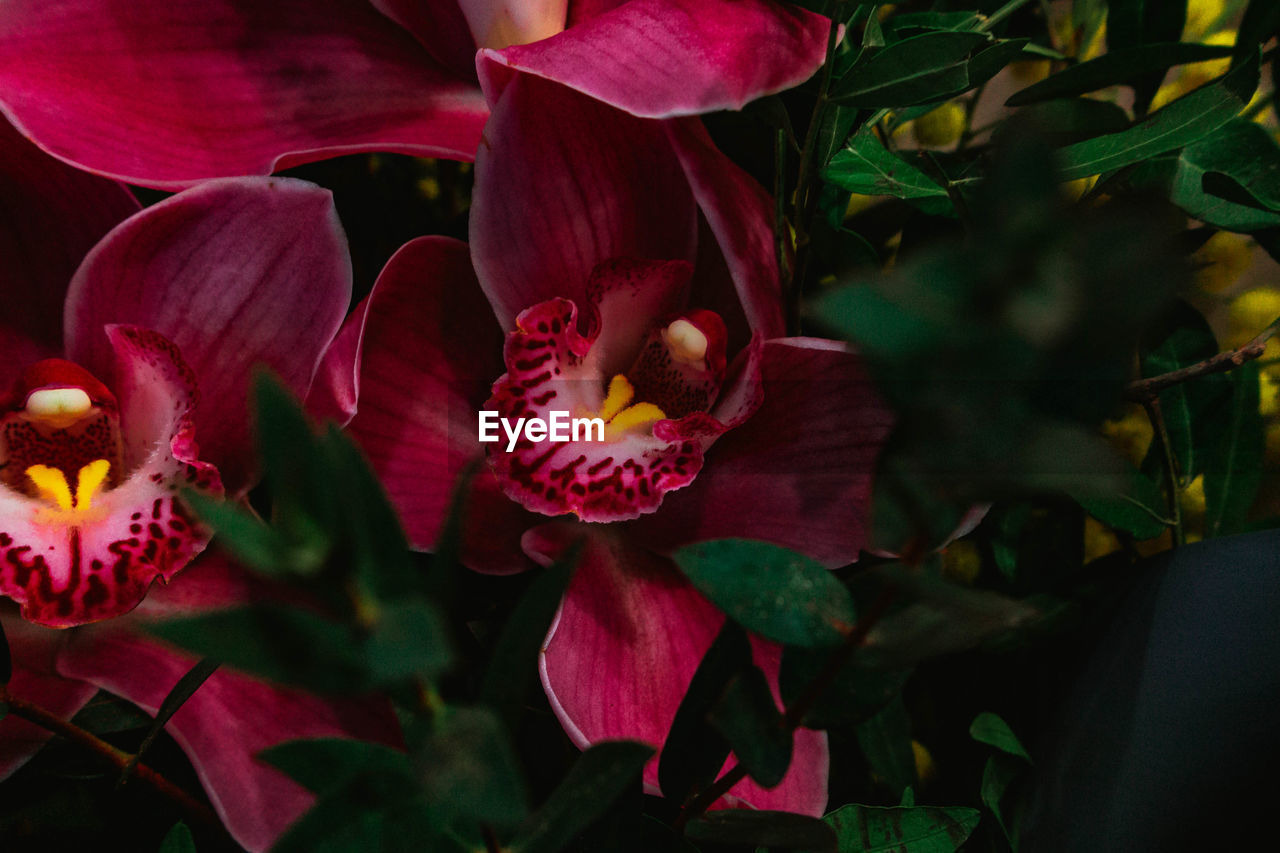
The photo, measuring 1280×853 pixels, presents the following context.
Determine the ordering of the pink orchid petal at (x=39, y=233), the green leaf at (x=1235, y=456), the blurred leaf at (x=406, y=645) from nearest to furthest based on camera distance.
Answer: the blurred leaf at (x=406, y=645) → the pink orchid petal at (x=39, y=233) → the green leaf at (x=1235, y=456)

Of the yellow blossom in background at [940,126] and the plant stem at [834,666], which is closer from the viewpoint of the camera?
the plant stem at [834,666]

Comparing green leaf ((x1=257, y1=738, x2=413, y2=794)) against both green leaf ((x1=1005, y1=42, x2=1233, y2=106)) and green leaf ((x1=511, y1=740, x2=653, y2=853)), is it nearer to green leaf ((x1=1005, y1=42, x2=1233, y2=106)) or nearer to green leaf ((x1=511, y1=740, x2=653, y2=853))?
green leaf ((x1=511, y1=740, x2=653, y2=853))

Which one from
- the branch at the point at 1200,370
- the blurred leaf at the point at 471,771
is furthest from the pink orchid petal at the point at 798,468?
the blurred leaf at the point at 471,771

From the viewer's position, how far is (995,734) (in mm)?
410

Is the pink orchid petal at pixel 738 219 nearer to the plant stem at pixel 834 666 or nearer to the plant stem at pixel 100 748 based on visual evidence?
the plant stem at pixel 834 666

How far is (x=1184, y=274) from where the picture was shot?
0.48 ft

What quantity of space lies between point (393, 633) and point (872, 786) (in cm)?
39

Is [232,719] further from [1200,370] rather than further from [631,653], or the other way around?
[1200,370]

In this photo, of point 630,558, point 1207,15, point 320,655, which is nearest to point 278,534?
point 320,655

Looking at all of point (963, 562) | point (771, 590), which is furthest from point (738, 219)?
point (963, 562)

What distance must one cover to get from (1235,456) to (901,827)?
288 mm

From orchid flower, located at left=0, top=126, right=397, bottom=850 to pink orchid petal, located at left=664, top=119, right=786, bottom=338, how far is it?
0.44 feet

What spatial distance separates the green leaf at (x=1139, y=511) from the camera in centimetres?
44

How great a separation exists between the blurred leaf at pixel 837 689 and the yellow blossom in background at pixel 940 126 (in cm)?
41
